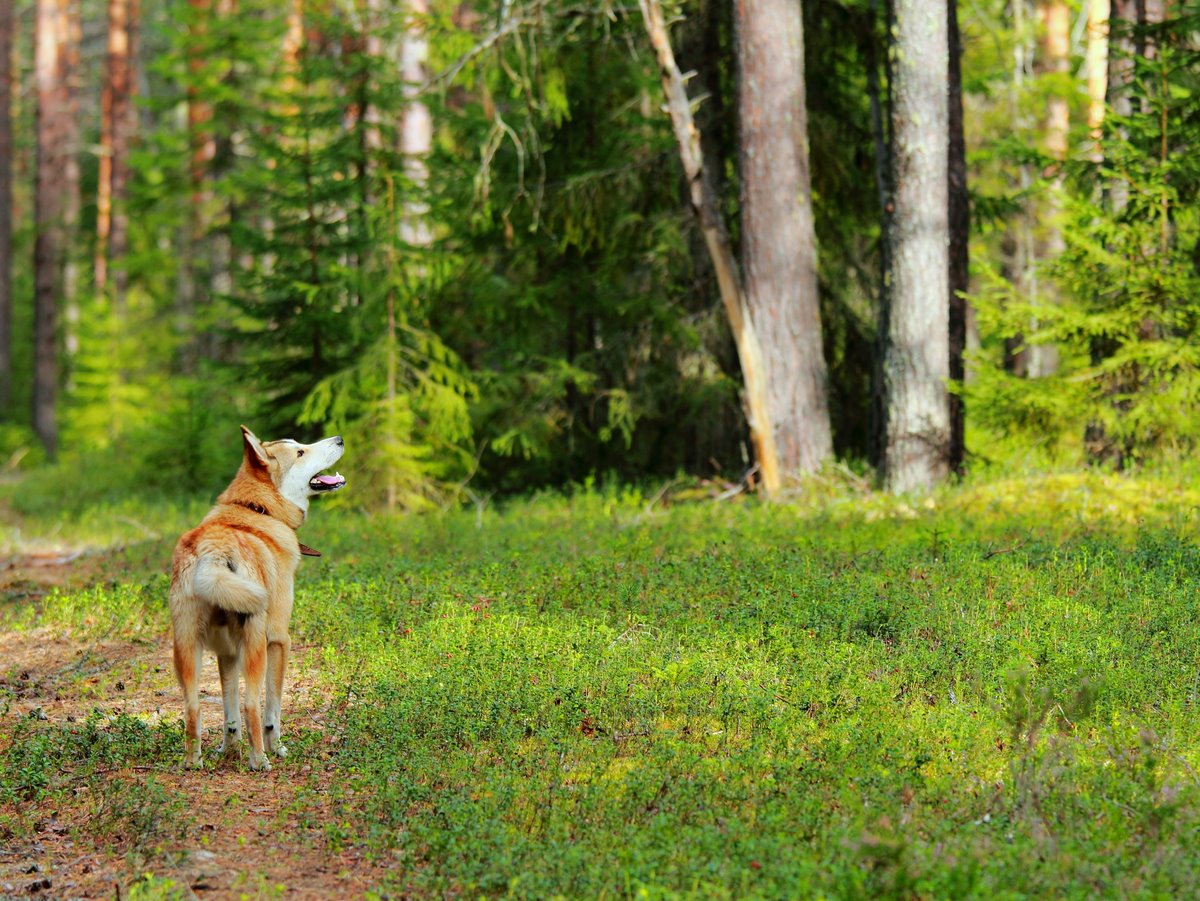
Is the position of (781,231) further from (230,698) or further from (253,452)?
(230,698)

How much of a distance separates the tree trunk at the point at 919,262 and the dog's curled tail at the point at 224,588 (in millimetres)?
8423

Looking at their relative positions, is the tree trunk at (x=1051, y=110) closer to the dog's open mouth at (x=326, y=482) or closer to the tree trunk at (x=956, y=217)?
the tree trunk at (x=956, y=217)

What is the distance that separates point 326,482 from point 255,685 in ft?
4.69

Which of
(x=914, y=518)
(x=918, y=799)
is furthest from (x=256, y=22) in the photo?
(x=918, y=799)

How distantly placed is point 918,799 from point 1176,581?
13.9 ft

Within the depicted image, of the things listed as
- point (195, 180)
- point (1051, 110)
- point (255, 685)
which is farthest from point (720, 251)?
point (195, 180)

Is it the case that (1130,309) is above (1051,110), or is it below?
below

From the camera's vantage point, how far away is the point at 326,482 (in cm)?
732

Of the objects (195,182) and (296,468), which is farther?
(195,182)

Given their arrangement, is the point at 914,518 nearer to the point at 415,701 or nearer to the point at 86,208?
the point at 415,701

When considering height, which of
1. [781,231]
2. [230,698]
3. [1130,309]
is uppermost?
[781,231]

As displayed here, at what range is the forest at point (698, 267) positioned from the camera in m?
12.8

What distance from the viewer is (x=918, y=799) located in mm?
5367

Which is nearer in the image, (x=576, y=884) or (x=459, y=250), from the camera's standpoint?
(x=576, y=884)
